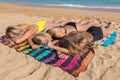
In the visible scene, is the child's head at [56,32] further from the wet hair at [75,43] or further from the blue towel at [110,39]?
the blue towel at [110,39]

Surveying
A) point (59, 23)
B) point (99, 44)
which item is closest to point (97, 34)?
point (99, 44)

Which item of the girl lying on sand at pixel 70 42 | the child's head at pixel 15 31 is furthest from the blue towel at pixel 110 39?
the child's head at pixel 15 31

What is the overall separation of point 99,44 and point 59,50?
5.09 ft

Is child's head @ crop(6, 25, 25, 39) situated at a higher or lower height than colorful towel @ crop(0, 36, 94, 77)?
higher

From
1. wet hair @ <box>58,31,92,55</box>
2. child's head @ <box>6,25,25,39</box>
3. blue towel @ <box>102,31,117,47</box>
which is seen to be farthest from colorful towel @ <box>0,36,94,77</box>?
blue towel @ <box>102,31,117,47</box>

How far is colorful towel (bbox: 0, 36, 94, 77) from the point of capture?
5301 mm

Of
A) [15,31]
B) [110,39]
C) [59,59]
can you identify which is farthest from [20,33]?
[110,39]

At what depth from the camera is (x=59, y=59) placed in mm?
5730

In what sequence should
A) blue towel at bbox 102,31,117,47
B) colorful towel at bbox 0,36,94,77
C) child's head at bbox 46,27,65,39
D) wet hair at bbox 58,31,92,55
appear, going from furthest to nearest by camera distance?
1. blue towel at bbox 102,31,117,47
2. child's head at bbox 46,27,65,39
3. wet hair at bbox 58,31,92,55
4. colorful towel at bbox 0,36,94,77

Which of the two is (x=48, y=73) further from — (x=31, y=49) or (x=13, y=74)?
(x=31, y=49)

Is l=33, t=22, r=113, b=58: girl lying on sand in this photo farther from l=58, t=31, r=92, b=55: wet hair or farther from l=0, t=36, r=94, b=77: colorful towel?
l=0, t=36, r=94, b=77: colorful towel

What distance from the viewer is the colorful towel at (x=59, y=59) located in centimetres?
530

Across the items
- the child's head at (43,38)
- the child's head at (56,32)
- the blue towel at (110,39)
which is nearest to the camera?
the child's head at (43,38)

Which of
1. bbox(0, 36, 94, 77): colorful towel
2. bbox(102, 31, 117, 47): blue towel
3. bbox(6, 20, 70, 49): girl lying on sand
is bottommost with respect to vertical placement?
bbox(102, 31, 117, 47): blue towel
